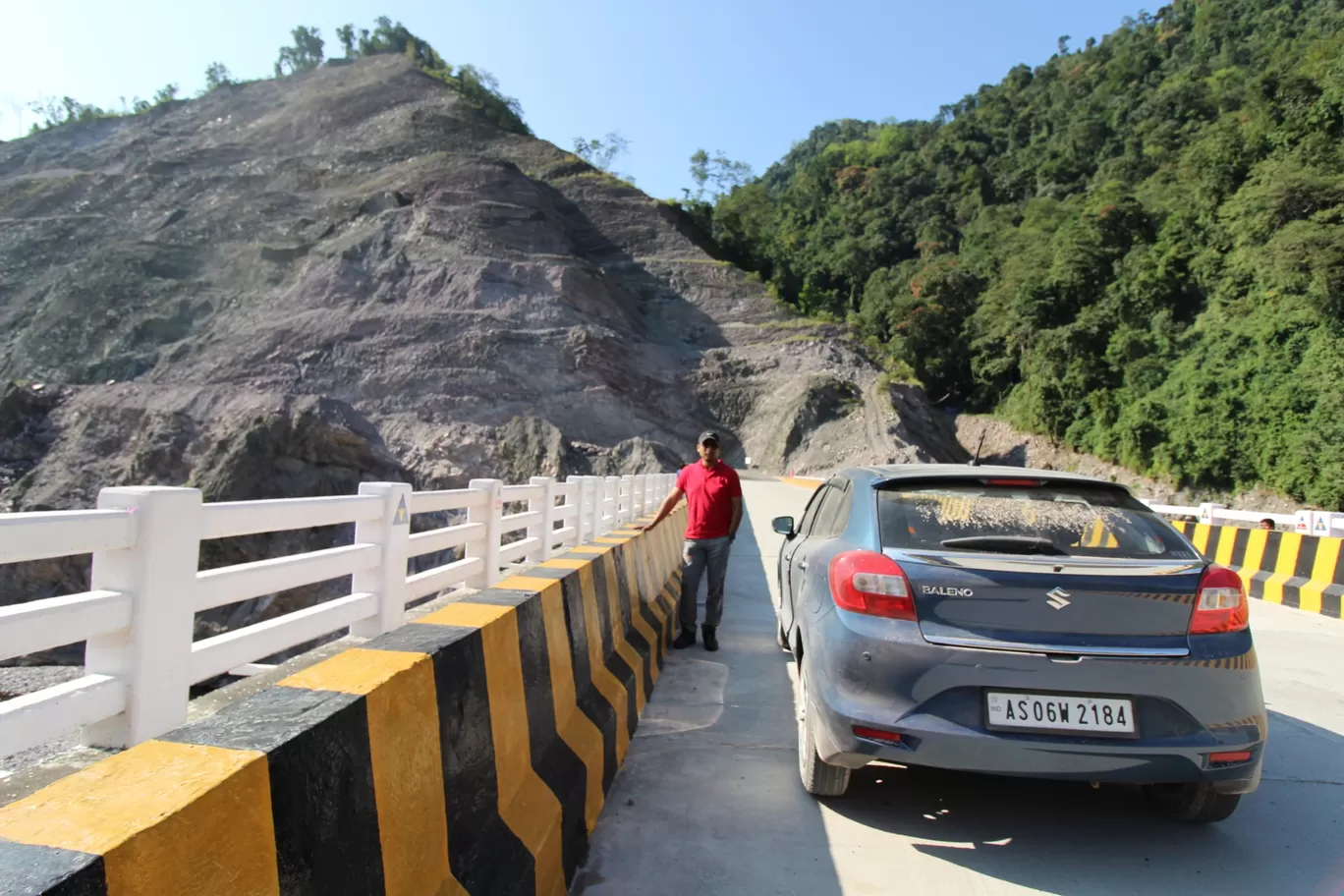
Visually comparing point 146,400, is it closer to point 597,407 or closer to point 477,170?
point 597,407

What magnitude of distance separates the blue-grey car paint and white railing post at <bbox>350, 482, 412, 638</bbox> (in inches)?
83.1

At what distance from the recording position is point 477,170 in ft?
202

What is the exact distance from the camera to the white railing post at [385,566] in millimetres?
3947

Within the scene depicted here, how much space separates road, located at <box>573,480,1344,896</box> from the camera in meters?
3.34

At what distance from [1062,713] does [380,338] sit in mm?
47281

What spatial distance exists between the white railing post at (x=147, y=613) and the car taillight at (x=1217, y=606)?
3.70m

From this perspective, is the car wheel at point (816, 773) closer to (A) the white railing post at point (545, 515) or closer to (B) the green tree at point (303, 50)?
(A) the white railing post at point (545, 515)

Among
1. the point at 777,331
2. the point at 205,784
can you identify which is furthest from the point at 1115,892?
the point at 777,331

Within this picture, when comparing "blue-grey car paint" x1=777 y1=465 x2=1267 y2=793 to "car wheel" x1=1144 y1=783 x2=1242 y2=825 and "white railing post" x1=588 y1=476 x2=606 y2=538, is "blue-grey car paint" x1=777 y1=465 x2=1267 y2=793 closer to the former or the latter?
"car wheel" x1=1144 y1=783 x2=1242 y2=825

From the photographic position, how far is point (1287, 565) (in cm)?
1089

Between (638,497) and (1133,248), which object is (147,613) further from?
(1133,248)

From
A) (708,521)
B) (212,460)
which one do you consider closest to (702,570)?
(708,521)

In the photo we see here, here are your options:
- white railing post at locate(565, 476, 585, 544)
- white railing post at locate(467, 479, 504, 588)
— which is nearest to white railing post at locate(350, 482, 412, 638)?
white railing post at locate(467, 479, 504, 588)

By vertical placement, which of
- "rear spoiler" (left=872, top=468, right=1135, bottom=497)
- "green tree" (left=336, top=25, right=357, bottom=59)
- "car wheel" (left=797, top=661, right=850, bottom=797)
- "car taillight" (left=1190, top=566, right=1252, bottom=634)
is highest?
"green tree" (left=336, top=25, right=357, bottom=59)
